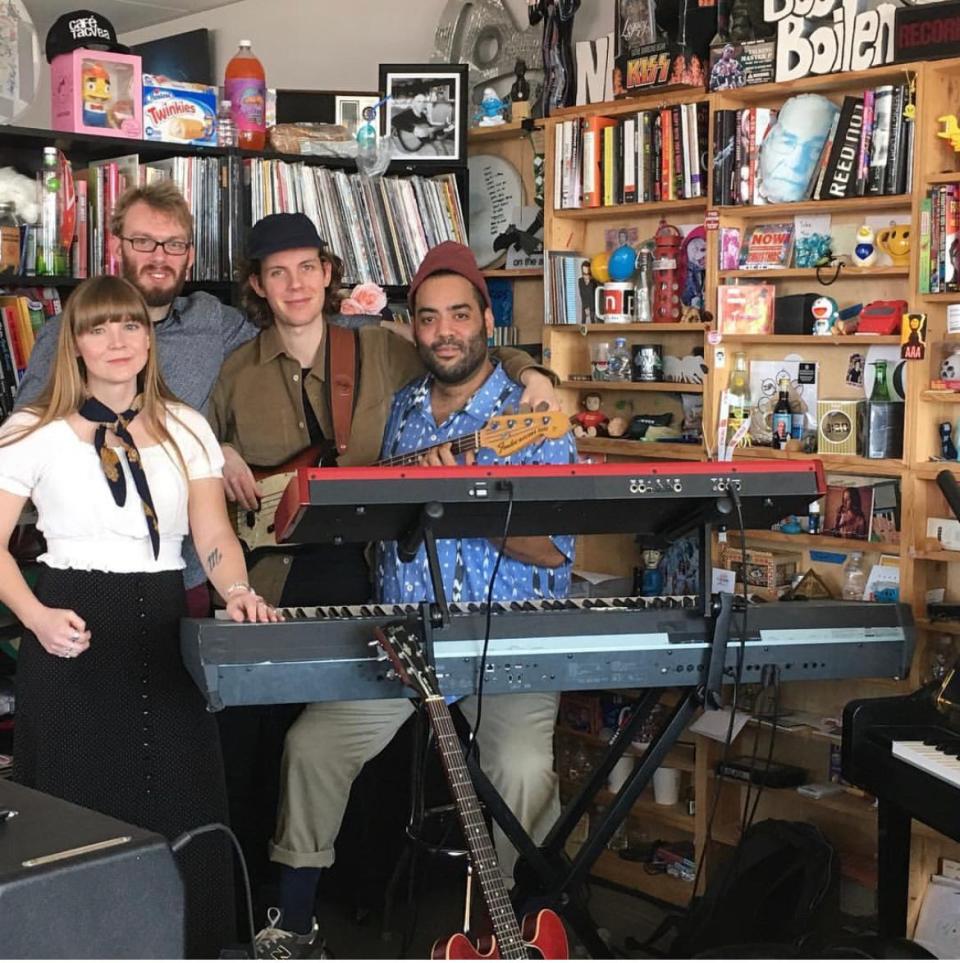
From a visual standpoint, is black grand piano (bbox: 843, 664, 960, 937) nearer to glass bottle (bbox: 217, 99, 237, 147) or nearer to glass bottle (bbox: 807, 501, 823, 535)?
glass bottle (bbox: 807, 501, 823, 535)

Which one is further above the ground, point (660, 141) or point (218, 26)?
point (218, 26)

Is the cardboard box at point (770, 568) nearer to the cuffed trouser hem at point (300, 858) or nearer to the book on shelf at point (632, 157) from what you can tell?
the book on shelf at point (632, 157)

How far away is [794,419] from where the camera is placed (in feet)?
11.8

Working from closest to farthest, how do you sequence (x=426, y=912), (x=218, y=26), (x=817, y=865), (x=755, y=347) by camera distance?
(x=817, y=865) < (x=426, y=912) < (x=755, y=347) < (x=218, y=26)

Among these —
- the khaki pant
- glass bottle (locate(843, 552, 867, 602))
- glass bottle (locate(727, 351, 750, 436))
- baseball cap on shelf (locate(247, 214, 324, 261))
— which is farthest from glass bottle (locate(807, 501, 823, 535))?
baseball cap on shelf (locate(247, 214, 324, 261))

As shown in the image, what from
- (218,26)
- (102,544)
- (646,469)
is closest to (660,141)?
(646,469)

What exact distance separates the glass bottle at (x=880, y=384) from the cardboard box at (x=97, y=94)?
1.93 m

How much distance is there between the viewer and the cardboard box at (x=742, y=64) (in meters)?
3.44

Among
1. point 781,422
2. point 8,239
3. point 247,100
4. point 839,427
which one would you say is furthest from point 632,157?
point 8,239

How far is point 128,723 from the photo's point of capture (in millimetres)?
2525

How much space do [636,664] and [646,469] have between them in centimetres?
34

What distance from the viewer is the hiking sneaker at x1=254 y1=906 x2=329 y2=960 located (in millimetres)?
2715

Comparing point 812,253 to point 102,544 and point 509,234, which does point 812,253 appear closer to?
point 509,234

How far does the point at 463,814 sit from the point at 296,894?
719mm
